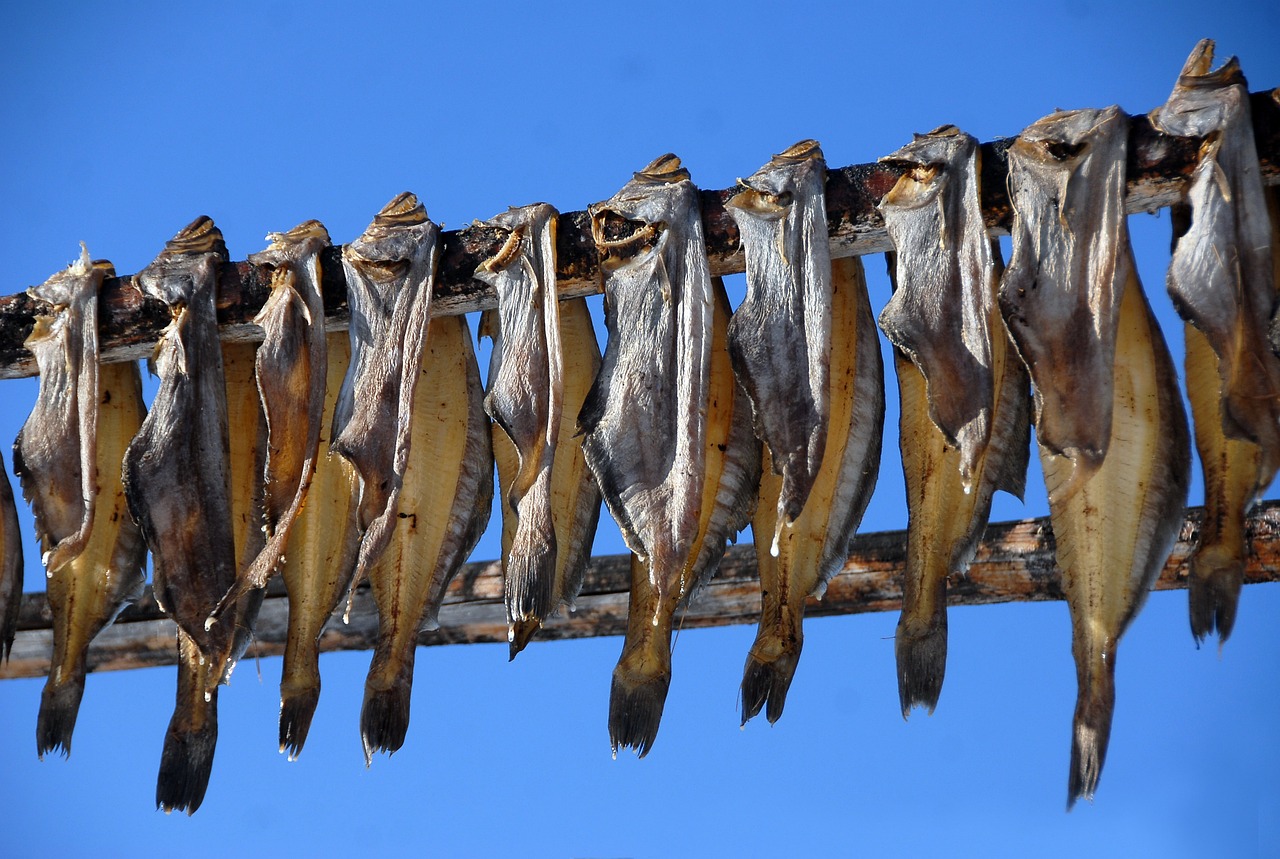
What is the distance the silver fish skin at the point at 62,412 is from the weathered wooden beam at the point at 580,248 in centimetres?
6

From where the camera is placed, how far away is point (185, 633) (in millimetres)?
3178

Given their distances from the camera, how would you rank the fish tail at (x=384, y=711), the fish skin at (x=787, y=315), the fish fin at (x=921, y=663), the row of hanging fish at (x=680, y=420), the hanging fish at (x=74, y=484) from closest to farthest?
the row of hanging fish at (x=680, y=420) → the fish skin at (x=787, y=315) → the fish fin at (x=921, y=663) → the fish tail at (x=384, y=711) → the hanging fish at (x=74, y=484)

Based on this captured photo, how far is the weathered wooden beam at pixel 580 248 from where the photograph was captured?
2631mm

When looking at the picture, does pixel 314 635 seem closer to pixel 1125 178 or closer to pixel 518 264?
pixel 518 264

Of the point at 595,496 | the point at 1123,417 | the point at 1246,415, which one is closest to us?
the point at 1246,415

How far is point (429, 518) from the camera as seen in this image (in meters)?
3.27

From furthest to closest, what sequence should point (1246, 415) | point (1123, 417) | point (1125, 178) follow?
point (1123, 417), point (1125, 178), point (1246, 415)

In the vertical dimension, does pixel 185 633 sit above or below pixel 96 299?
Answer: below

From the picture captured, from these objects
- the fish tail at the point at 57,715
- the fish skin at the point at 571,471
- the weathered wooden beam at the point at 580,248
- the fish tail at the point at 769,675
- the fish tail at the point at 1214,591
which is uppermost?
the weathered wooden beam at the point at 580,248

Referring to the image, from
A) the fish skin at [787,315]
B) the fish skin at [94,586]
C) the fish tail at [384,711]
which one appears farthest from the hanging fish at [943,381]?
the fish skin at [94,586]

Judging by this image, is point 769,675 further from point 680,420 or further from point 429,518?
point 429,518

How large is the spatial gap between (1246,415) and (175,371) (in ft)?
7.14

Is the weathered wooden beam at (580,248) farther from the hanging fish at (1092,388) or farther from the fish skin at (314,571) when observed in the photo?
the fish skin at (314,571)

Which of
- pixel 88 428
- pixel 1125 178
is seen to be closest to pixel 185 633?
pixel 88 428
